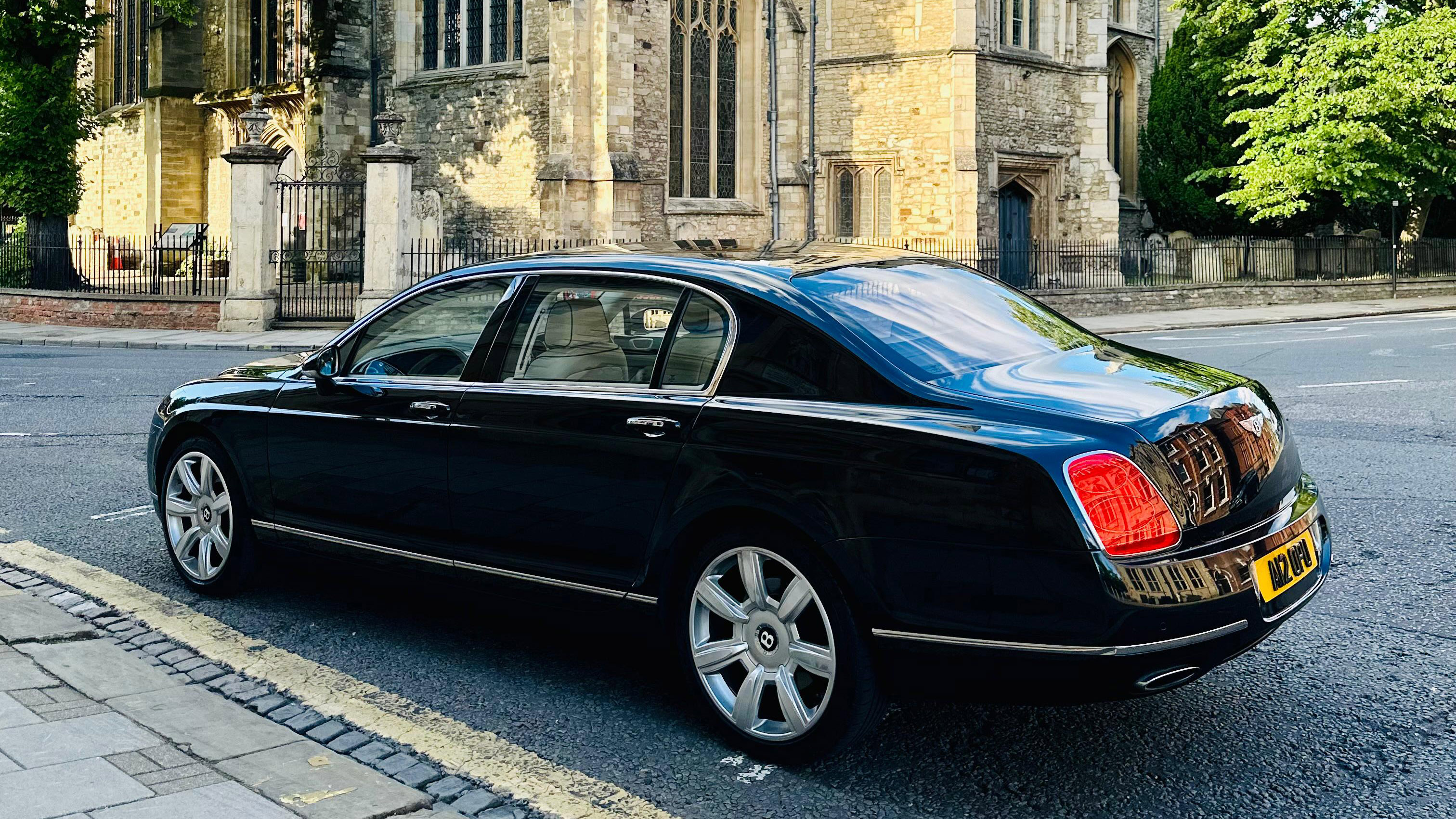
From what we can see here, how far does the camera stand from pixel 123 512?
7805 millimetres

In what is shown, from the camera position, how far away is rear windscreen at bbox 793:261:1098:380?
168 inches

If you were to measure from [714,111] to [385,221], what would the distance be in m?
9.33

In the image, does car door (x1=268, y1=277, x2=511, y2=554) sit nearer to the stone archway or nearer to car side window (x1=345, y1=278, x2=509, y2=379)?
car side window (x1=345, y1=278, x2=509, y2=379)

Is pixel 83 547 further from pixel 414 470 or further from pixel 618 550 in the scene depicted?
pixel 618 550

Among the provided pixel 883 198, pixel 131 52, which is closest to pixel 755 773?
pixel 883 198

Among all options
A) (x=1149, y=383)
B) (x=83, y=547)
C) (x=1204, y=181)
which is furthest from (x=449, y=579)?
(x=1204, y=181)

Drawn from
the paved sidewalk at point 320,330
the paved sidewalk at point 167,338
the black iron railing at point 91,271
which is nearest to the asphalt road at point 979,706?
the paved sidewalk at point 320,330

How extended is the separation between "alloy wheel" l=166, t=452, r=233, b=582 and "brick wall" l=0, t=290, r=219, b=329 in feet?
63.2

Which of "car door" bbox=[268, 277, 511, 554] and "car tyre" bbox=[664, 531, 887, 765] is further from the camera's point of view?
"car door" bbox=[268, 277, 511, 554]

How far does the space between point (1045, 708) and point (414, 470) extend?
7.72 ft

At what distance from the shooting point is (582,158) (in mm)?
26812

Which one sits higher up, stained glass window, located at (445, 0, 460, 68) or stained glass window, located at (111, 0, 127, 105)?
stained glass window, located at (111, 0, 127, 105)

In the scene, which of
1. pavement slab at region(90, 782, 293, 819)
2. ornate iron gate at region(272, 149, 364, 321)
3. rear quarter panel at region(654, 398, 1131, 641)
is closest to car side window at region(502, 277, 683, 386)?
rear quarter panel at region(654, 398, 1131, 641)

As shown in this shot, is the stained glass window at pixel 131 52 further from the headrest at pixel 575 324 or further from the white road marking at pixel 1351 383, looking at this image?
the headrest at pixel 575 324
